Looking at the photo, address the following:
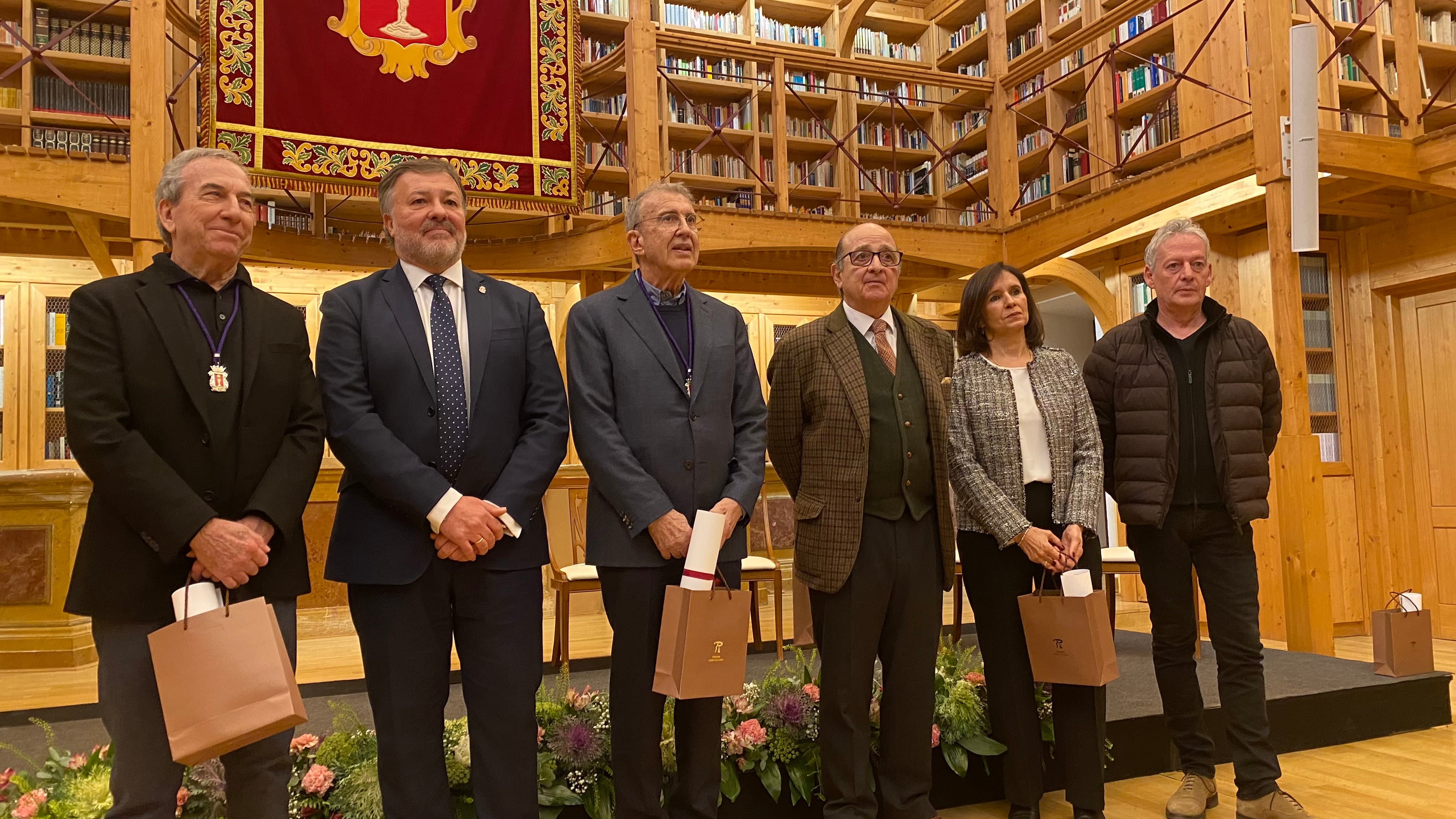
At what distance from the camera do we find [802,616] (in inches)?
171

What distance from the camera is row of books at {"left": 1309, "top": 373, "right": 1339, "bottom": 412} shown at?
6.51 meters

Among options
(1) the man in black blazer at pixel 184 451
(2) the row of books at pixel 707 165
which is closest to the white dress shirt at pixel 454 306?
(1) the man in black blazer at pixel 184 451

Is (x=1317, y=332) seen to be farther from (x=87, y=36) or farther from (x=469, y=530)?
(x=87, y=36)

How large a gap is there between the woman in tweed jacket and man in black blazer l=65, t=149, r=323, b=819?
1.58m

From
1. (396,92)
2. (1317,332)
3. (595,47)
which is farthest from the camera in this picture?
(595,47)

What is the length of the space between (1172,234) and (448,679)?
2.21 meters

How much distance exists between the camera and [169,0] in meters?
4.73

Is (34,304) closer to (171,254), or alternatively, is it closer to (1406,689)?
(171,254)

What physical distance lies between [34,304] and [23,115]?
1206mm

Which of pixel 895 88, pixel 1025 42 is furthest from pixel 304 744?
pixel 1025 42

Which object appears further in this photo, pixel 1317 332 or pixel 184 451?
pixel 1317 332

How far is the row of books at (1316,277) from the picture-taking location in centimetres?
650

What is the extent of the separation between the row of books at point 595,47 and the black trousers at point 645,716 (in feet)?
22.9

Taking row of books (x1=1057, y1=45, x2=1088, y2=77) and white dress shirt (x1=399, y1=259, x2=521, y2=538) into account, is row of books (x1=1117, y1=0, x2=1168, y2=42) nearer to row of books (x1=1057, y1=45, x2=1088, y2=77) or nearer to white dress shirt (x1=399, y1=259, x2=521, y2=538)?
row of books (x1=1057, y1=45, x2=1088, y2=77)
